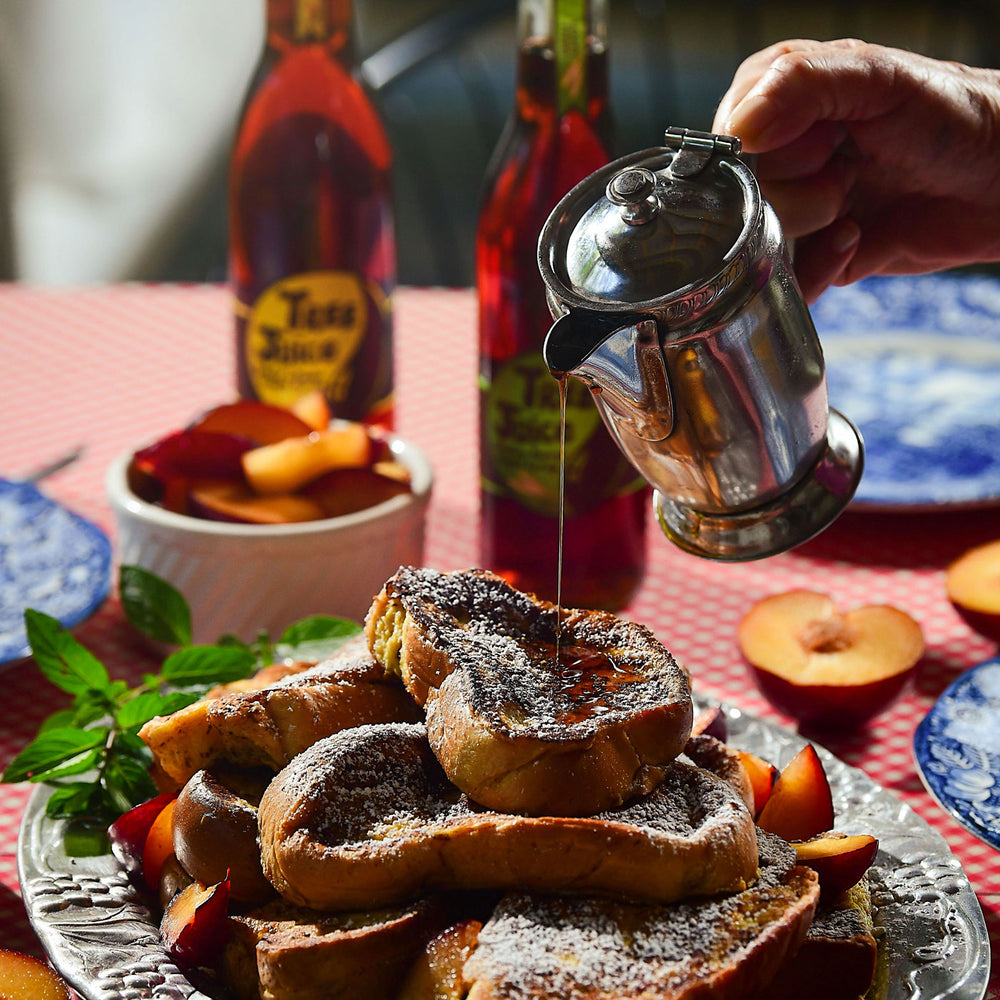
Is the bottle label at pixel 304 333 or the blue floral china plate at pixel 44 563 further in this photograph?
the bottle label at pixel 304 333

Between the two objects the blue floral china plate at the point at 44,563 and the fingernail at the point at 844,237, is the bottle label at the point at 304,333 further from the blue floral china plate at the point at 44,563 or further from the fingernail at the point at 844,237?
the fingernail at the point at 844,237

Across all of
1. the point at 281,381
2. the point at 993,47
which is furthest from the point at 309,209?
the point at 993,47

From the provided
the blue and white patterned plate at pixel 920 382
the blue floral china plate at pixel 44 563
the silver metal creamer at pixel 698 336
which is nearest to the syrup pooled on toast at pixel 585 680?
the silver metal creamer at pixel 698 336

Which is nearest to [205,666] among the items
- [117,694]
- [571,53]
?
[117,694]

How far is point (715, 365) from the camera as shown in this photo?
26.3 inches

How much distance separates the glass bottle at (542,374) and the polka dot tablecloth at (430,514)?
0.07 meters

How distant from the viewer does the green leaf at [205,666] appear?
2.82 feet

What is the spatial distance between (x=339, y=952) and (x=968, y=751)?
17.1 inches

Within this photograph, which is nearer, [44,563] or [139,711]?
[139,711]

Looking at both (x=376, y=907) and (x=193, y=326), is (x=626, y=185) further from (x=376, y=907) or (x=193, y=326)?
(x=193, y=326)

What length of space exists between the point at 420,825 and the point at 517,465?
0.53 m

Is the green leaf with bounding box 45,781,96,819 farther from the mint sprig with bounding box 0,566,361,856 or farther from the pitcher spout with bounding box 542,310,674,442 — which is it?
the pitcher spout with bounding box 542,310,674,442

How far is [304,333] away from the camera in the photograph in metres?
1.32

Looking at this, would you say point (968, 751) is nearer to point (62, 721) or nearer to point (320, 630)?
point (320, 630)
